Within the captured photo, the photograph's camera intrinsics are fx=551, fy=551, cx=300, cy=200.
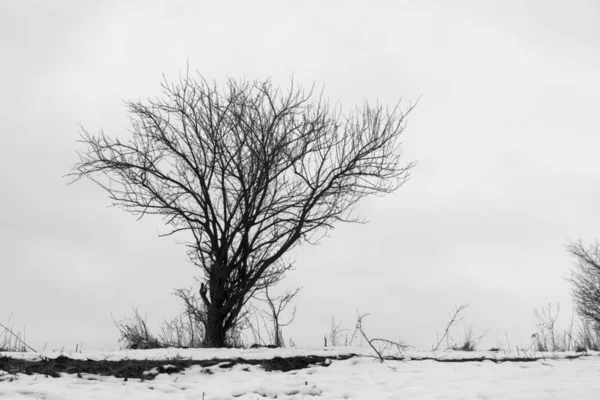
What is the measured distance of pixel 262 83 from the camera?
1358 cm

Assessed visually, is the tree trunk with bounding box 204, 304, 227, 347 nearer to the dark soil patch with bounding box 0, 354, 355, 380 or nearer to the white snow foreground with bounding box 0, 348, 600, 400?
the dark soil patch with bounding box 0, 354, 355, 380

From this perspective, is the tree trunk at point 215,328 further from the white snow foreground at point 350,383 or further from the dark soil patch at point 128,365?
the white snow foreground at point 350,383

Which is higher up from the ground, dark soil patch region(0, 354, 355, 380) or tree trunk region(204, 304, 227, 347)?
tree trunk region(204, 304, 227, 347)

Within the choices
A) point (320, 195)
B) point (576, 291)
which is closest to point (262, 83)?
point (320, 195)

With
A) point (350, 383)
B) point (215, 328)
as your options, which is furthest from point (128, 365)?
point (215, 328)

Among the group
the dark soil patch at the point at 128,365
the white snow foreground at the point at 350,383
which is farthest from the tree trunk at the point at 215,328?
the white snow foreground at the point at 350,383

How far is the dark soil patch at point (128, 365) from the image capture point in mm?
6688

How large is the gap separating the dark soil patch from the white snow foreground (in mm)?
135

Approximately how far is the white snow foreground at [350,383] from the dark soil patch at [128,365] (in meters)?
0.13

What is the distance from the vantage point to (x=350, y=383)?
6.31 m

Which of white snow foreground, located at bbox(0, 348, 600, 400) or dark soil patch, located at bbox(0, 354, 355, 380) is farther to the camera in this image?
dark soil patch, located at bbox(0, 354, 355, 380)

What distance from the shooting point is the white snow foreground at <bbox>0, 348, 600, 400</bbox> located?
556cm

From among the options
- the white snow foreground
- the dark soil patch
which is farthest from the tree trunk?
the white snow foreground

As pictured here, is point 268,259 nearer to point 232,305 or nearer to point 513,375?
point 232,305
